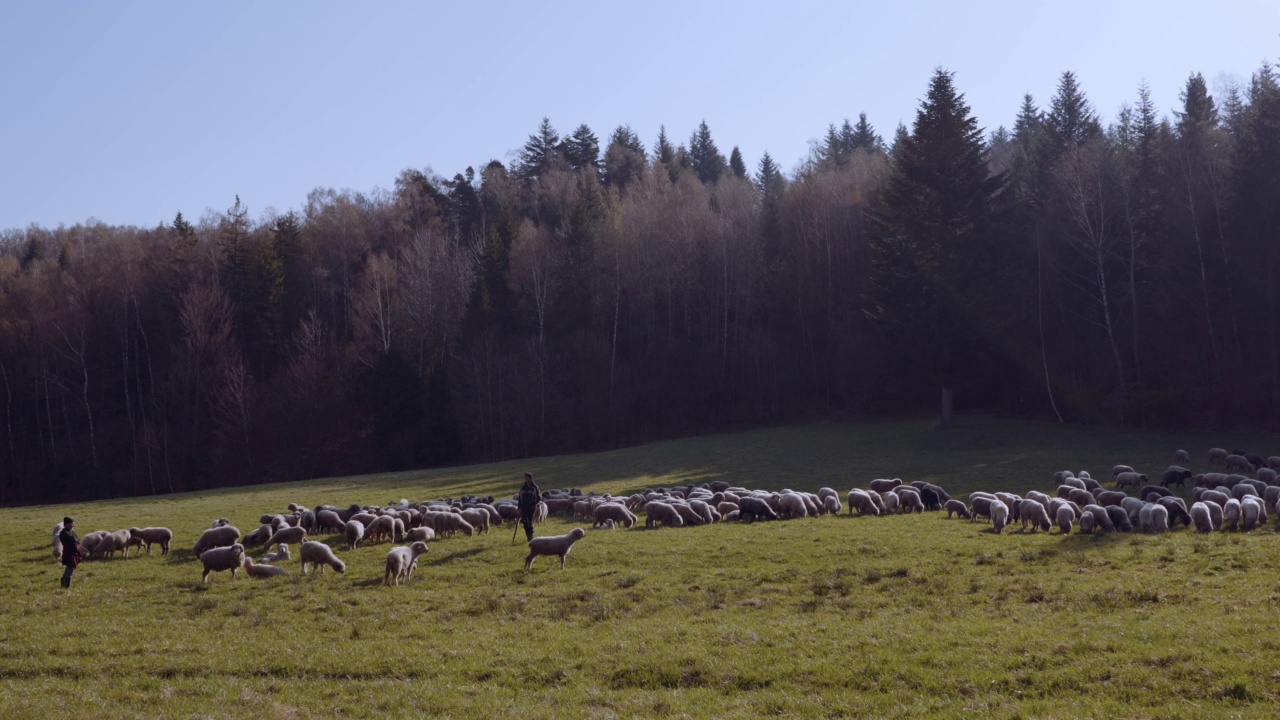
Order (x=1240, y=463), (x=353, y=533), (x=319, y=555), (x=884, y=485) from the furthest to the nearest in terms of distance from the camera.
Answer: (x=1240, y=463) → (x=884, y=485) → (x=353, y=533) → (x=319, y=555)

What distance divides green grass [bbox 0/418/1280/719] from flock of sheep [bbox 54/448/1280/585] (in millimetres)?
637

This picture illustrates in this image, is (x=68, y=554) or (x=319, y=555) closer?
(x=68, y=554)

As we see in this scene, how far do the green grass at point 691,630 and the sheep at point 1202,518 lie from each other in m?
0.44

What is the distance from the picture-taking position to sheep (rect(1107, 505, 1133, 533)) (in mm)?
21234

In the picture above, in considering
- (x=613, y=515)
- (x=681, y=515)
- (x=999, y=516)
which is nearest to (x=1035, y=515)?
(x=999, y=516)

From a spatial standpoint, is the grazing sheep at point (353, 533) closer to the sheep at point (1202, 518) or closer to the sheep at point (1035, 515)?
the sheep at point (1035, 515)

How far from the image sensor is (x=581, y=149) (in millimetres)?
110812

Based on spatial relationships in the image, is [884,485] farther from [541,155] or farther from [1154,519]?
[541,155]

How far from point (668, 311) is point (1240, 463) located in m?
46.6

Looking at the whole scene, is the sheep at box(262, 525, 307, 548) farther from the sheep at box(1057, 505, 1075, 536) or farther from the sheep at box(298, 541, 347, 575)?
the sheep at box(1057, 505, 1075, 536)

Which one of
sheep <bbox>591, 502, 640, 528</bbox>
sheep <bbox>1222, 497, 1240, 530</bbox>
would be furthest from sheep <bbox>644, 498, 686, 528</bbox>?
sheep <bbox>1222, 497, 1240, 530</bbox>

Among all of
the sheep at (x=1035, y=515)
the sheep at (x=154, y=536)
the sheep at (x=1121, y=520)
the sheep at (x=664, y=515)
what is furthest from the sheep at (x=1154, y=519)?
the sheep at (x=154, y=536)

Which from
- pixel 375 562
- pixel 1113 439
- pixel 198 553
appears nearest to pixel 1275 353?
pixel 1113 439

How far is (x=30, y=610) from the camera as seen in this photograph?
55.6ft
